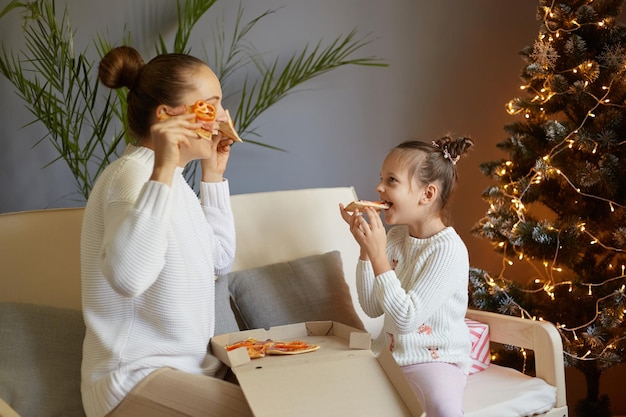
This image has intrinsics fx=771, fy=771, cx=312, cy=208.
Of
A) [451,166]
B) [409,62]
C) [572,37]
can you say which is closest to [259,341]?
[451,166]

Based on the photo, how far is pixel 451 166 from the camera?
93.4 inches

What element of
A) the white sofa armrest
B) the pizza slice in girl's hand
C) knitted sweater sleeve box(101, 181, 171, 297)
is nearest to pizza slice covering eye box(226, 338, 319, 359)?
knitted sweater sleeve box(101, 181, 171, 297)

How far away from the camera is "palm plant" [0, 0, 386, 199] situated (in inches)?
101

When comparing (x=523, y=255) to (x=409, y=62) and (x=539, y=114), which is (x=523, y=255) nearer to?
(x=539, y=114)

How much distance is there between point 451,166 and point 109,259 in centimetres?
120

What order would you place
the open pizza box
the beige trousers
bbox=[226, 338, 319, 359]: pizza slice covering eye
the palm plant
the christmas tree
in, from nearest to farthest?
the open pizza box
the beige trousers
bbox=[226, 338, 319, 359]: pizza slice covering eye
the palm plant
the christmas tree

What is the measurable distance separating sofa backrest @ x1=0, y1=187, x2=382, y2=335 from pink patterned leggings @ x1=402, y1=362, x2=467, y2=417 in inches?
18.3

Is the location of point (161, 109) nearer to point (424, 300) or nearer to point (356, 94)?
point (424, 300)

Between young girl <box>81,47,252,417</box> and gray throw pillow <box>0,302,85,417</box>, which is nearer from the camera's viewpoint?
young girl <box>81,47,252,417</box>

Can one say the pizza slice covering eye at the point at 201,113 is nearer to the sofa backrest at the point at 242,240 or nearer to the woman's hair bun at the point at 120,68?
the woman's hair bun at the point at 120,68

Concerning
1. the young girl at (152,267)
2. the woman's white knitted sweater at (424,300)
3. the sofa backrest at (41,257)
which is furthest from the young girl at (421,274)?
the sofa backrest at (41,257)

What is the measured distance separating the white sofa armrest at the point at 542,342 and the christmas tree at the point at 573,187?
0.41m

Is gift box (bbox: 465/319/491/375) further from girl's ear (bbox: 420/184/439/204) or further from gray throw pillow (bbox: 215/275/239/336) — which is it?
gray throw pillow (bbox: 215/275/239/336)

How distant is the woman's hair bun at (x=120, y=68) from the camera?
1865 millimetres
